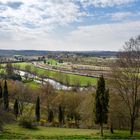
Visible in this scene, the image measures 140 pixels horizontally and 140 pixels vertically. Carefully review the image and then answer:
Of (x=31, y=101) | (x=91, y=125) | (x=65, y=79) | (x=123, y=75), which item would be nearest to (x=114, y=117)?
(x=123, y=75)

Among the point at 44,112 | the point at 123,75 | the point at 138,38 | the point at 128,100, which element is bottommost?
the point at 44,112

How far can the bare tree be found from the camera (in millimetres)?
35906

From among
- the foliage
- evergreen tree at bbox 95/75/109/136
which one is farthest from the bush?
evergreen tree at bbox 95/75/109/136

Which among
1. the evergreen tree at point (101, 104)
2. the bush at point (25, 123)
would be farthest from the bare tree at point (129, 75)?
the bush at point (25, 123)

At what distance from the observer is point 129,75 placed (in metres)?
36.9

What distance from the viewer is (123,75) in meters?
37.6

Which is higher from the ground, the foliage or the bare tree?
the bare tree

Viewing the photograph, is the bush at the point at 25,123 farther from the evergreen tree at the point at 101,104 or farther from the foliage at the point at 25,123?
the evergreen tree at the point at 101,104

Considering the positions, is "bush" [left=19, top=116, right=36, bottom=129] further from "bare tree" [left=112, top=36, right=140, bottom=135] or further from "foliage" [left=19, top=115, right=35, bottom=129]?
"bare tree" [left=112, top=36, right=140, bottom=135]

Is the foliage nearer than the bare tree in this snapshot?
No

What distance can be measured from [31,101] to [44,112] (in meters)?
10.3

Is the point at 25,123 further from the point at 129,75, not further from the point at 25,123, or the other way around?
the point at 129,75

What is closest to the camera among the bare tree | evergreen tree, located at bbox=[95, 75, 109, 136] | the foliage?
the bare tree

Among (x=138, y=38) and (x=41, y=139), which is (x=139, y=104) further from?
(x=41, y=139)
